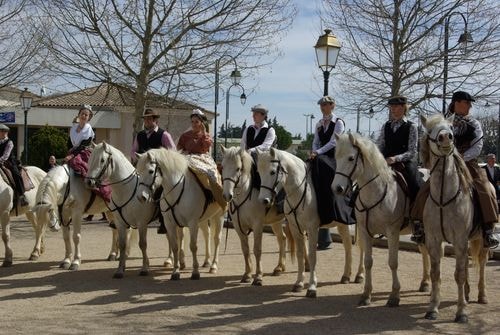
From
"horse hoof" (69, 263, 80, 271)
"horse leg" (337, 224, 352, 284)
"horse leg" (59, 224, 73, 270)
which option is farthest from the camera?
"horse leg" (59, 224, 73, 270)

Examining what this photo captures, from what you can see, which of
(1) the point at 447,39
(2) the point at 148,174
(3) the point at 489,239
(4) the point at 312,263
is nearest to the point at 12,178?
(2) the point at 148,174

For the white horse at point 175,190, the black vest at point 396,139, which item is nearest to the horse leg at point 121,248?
the white horse at point 175,190

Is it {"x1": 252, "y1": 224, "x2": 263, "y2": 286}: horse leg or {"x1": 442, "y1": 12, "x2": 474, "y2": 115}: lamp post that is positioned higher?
{"x1": 442, "y1": 12, "x2": 474, "y2": 115}: lamp post

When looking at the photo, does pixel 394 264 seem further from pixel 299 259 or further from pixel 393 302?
pixel 299 259

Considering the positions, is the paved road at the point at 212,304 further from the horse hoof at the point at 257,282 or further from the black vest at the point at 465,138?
the black vest at the point at 465,138

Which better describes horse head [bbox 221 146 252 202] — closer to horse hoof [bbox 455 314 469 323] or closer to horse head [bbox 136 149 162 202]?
horse head [bbox 136 149 162 202]

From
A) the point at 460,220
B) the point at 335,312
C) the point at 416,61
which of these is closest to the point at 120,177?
the point at 335,312

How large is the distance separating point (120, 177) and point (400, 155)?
4570 mm

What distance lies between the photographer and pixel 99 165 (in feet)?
35.0

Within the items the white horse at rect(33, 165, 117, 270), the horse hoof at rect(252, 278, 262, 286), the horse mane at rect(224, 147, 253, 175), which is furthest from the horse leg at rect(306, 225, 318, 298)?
the white horse at rect(33, 165, 117, 270)

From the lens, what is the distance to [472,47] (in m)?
19.8

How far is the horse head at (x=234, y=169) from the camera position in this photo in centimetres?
960

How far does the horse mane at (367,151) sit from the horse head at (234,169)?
1865 mm

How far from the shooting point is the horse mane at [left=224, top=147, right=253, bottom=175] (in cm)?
983
